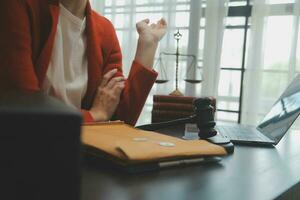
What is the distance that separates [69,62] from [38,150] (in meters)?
0.73

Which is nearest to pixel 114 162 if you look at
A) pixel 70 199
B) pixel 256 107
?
pixel 70 199

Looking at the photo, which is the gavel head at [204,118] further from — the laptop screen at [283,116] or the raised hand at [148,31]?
the raised hand at [148,31]

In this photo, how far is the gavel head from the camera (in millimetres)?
727

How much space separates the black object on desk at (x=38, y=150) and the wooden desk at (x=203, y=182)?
121 mm

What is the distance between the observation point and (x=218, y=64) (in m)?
2.69

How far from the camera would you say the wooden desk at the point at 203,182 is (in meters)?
0.42

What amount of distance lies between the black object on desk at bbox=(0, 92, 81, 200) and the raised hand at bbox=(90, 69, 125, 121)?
64 cm

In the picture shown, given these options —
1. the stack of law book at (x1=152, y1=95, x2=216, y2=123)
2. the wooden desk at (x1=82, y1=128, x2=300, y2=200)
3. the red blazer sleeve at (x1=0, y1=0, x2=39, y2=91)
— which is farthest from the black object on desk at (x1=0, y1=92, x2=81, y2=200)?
the stack of law book at (x1=152, y1=95, x2=216, y2=123)

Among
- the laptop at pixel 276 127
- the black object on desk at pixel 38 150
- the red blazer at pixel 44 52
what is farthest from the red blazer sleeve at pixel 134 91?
the black object on desk at pixel 38 150

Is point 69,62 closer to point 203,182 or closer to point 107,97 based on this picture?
point 107,97

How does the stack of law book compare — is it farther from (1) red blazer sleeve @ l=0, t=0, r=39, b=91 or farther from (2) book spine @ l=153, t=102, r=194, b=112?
(1) red blazer sleeve @ l=0, t=0, r=39, b=91

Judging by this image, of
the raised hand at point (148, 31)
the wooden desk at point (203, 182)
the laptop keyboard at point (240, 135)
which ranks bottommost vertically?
the laptop keyboard at point (240, 135)

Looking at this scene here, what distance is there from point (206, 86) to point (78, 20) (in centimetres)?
185

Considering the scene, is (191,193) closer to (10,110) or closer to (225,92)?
(10,110)
